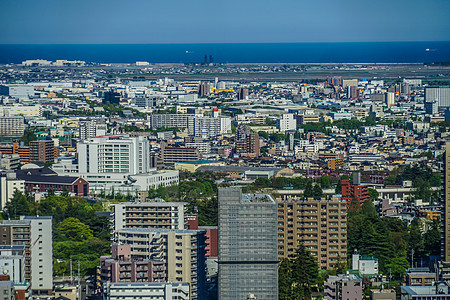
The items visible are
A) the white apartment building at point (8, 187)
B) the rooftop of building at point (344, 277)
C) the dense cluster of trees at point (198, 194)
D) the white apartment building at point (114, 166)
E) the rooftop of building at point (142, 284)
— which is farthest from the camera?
the white apartment building at point (114, 166)

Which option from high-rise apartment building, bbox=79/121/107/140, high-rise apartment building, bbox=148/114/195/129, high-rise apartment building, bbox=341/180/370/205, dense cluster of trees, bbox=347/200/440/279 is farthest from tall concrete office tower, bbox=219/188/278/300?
high-rise apartment building, bbox=148/114/195/129

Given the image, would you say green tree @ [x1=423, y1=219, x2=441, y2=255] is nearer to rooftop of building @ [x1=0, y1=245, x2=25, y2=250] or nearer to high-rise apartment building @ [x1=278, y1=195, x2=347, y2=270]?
high-rise apartment building @ [x1=278, y1=195, x2=347, y2=270]

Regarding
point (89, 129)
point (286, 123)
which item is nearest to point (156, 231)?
point (89, 129)

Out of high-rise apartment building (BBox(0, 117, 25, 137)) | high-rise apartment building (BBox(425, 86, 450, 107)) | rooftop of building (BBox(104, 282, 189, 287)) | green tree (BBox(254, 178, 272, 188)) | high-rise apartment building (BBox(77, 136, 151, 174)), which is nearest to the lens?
rooftop of building (BBox(104, 282, 189, 287))

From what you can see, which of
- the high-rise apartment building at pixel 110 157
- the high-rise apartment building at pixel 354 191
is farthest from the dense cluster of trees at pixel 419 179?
the high-rise apartment building at pixel 110 157

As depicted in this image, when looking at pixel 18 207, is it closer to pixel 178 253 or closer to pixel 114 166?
pixel 114 166

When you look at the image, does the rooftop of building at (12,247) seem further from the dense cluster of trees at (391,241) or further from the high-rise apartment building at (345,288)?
the dense cluster of trees at (391,241)
